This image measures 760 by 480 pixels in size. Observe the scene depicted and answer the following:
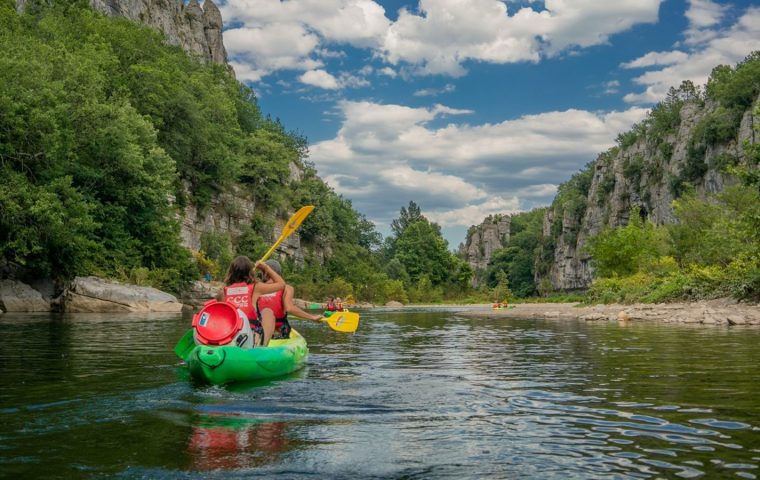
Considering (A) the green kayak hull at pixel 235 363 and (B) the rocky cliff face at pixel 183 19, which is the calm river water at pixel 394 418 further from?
(B) the rocky cliff face at pixel 183 19

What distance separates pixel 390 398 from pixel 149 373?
3637 millimetres

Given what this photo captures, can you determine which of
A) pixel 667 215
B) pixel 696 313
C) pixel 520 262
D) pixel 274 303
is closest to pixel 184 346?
pixel 274 303

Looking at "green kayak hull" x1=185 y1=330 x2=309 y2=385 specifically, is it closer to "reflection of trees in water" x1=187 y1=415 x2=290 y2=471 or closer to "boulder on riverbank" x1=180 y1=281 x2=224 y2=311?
"reflection of trees in water" x1=187 y1=415 x2=290 y2=471

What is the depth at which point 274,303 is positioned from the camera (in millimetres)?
9242

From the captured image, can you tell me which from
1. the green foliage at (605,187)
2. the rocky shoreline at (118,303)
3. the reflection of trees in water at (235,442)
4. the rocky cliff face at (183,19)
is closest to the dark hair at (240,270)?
the reflection of trees in water at (235,442)

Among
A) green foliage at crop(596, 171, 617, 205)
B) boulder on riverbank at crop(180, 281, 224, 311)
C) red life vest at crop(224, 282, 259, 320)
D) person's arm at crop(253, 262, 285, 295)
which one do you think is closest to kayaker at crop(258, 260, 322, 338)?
person's arm at crop(253, 262, 285, 295)

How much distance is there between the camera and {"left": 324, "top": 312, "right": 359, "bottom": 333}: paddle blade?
1256 centimetres

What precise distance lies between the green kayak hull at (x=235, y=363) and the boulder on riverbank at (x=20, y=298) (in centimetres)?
2033

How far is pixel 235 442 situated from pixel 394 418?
5.20ft

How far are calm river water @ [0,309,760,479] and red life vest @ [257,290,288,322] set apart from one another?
105cm

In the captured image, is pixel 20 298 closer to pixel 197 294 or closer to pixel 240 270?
pixel 197 294

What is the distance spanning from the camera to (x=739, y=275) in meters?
22.7

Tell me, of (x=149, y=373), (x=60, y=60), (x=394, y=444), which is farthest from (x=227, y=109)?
(x=394, y=444)

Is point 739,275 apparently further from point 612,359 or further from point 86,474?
point 86,474
